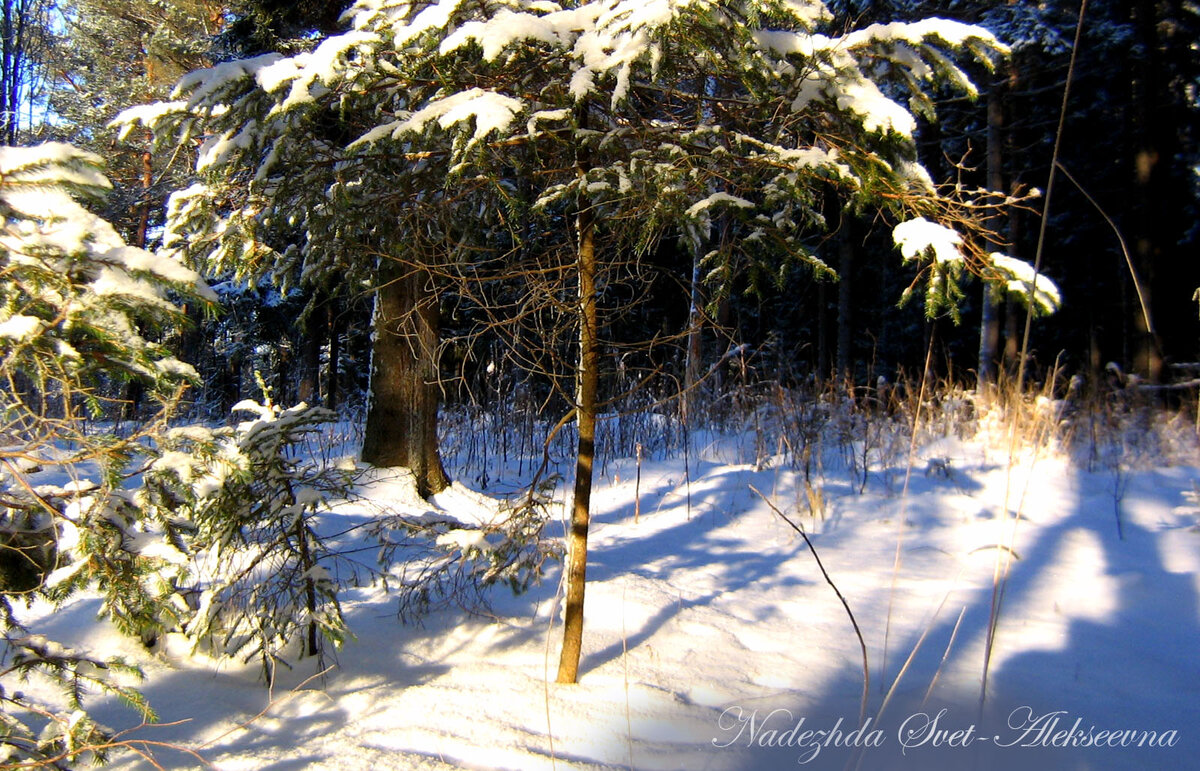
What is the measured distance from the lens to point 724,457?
279 inches

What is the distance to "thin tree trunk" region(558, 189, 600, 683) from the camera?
2.58 m

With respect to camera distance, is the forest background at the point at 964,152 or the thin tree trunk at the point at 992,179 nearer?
the forest background at the point at 964,152

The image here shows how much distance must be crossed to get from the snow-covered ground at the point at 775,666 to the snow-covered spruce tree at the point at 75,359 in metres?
0.41

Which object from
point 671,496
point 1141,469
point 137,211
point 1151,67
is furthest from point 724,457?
point 137,211

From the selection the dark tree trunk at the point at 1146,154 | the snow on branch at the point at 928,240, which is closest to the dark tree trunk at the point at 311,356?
the snow on branch at the point at 928,240

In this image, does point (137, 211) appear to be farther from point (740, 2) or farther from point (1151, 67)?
point (1151, 67)

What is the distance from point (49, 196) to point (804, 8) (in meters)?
2.12

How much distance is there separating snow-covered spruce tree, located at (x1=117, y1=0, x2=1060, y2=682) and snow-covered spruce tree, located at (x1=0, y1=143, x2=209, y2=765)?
0.75 metres

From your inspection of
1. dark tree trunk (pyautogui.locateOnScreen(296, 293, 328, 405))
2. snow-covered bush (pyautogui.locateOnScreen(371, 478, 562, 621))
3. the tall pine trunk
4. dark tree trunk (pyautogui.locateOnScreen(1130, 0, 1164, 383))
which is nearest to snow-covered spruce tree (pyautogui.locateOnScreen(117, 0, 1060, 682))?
snow-covered bush (pyautogui.locateOnScreen(371, 478, 562, 621))

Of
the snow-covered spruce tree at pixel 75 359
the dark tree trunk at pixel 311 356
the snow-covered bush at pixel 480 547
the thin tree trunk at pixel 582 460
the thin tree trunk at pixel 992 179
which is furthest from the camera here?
the dark tree trunk at pixel 311 356

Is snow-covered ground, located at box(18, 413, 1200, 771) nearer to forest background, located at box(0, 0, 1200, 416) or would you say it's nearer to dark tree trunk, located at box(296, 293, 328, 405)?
forest background, located at box(0, 0, 1200, 416)

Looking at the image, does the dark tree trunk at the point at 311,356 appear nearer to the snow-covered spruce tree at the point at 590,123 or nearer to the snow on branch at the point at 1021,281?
the snow-covered spruce tree at the point at 590,123

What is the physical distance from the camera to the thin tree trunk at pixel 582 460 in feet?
8.46

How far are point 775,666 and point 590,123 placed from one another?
2.24 metres
